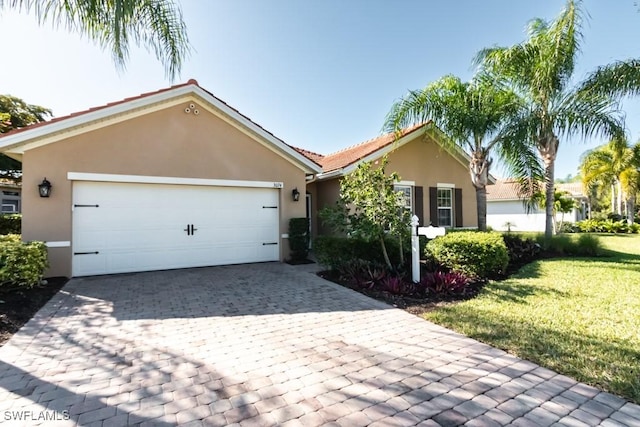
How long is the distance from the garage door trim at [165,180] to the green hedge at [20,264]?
6.95ft

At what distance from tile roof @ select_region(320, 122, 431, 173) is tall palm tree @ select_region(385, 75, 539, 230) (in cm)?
121

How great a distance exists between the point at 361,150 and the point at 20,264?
12.0m

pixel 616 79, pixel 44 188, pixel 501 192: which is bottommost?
pixel 44 188

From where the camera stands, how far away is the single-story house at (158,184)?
7.74 meters

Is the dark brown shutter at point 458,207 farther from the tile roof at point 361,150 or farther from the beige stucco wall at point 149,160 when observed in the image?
the beige stucco wall at point 149,160

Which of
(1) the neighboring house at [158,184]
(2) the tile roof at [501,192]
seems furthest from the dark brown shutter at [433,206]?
(2) the tile roof at [501,192]

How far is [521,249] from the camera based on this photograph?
10891 mm

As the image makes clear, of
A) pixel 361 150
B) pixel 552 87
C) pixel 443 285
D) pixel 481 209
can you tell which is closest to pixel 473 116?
pixel 552 87

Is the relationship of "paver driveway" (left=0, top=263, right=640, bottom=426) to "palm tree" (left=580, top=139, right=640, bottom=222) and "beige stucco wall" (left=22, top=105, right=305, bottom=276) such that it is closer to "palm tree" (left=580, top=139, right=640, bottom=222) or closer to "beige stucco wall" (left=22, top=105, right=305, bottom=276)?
A: "beige stucco wall" (left=22, top=105, right=305, bottom=276)

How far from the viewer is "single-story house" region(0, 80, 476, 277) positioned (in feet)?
25.4

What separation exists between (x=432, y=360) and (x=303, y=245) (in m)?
7.12

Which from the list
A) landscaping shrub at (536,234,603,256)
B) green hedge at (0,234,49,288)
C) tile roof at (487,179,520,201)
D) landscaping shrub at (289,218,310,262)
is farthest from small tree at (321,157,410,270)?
tile roof at (487,179,520,201)

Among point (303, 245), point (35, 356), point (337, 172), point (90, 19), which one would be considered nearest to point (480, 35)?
point (337, 172)

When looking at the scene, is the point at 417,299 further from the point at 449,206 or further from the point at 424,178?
the point at 449,206
